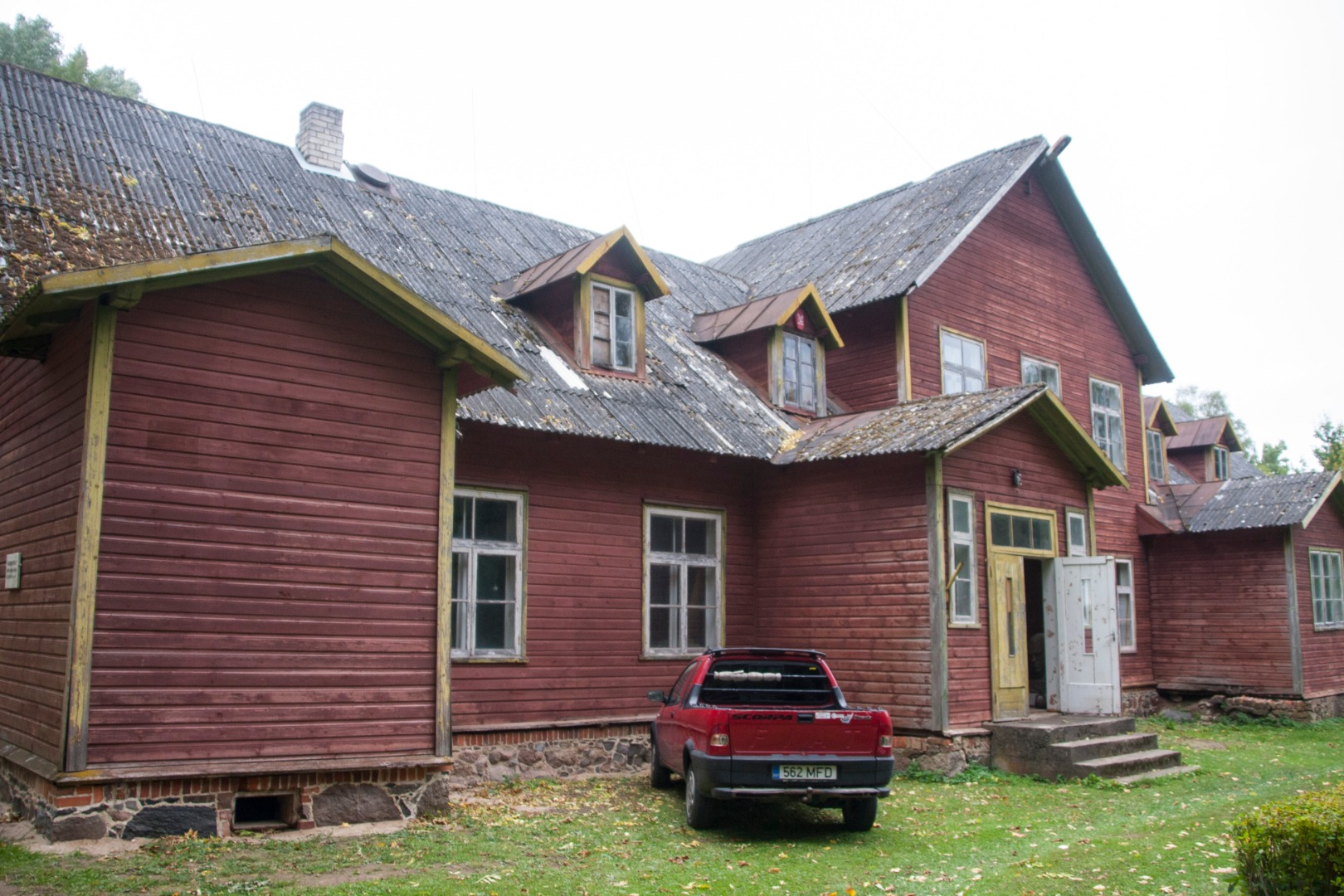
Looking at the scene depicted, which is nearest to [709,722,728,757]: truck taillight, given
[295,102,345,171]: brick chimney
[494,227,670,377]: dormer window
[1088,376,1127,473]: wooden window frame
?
[494,227,670,377]: dormer window

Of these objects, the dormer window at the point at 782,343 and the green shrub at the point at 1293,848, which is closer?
the green shrub at the point at 1293,848

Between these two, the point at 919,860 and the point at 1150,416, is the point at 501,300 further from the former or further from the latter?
the point at 1150,416

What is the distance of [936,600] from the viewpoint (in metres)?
13.1


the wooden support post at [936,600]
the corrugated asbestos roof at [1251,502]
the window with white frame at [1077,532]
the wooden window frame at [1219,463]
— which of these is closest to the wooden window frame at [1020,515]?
the window with white frame at [1077,532]

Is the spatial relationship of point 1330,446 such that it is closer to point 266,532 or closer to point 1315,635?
point 1315,635

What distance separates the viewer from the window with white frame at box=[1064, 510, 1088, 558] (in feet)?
51.4

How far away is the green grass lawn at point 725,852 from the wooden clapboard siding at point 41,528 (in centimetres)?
127

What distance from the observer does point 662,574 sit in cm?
1436

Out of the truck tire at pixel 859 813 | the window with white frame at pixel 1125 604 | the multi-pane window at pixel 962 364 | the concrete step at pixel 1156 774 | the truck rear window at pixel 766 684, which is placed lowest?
the concrete step at pixel 1156 774

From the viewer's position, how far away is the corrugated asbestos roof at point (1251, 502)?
19.6 m

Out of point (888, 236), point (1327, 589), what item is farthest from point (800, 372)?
point (1327, 589)

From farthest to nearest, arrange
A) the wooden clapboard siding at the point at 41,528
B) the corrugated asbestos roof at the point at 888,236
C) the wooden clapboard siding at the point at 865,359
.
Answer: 1. the corrugated asbestos roof at the point at 888,236
2. the wooden clapboard siding at the point at 865,359
3. the wooden clapboard siding at the point at 41,528

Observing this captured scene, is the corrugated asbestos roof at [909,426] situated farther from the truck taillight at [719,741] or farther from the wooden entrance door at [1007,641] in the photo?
the truck taillight at [719,741]

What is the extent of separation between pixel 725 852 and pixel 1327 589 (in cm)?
1720
